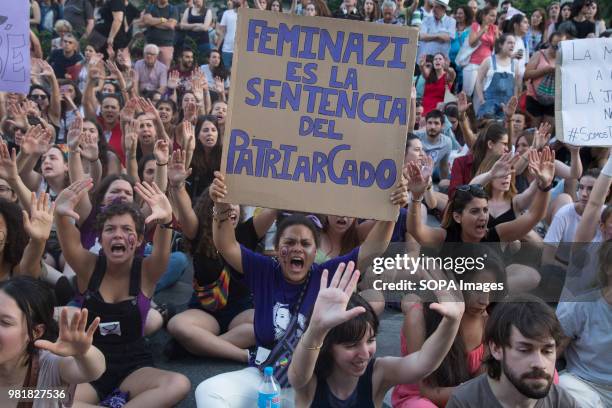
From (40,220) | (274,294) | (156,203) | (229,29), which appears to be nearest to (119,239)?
(156,203)

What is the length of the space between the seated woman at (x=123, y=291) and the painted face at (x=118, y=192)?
3.02 ft

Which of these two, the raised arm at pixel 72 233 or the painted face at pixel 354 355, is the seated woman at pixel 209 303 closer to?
the raised arm at pixel 72 233

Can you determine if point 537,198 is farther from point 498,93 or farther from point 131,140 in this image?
point 498,93

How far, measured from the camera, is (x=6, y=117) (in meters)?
7.00

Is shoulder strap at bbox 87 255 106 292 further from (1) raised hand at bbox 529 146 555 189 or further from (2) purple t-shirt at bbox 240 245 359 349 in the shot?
(1) raised hand at bbox 529 146 555 189

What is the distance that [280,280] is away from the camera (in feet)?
12.4

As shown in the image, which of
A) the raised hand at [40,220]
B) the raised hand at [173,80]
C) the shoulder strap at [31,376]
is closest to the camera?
the shoulder strap at [31,376]

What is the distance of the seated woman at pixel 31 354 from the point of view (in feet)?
9.35

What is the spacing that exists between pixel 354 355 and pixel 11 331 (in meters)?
1.33

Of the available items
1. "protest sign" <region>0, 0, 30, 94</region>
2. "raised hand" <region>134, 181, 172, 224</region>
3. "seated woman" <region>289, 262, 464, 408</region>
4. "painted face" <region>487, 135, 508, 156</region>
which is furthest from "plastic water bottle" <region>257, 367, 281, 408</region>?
"painted face" <region>487, 135, 508, 156</region>

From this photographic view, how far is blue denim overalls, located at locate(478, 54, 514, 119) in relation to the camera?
9.75 meters

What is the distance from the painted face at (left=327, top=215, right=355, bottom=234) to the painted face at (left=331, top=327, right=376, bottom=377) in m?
2.08

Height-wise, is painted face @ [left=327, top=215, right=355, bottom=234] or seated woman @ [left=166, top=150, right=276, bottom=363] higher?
painted face @ [left=327, top=215, right=355, bottom=234]

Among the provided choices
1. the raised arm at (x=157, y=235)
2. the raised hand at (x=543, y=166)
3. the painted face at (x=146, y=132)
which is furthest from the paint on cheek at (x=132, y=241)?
the painted face at (x=146, y=132)
